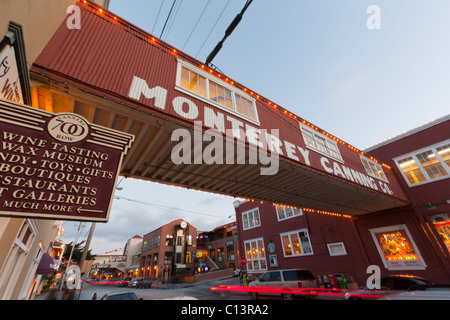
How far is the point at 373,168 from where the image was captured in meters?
13.9

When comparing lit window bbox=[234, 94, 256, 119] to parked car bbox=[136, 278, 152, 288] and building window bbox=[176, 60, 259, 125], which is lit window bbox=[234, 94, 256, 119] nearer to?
building window bbox=[176, 60, 259, 125]

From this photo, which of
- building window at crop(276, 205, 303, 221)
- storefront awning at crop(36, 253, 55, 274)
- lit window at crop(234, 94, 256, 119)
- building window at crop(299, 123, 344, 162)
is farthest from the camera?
building window at crop(276, 205, 303, 221)

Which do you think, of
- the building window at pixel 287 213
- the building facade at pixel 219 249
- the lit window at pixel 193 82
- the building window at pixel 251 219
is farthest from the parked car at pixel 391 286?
the building facade at pixel 219 249

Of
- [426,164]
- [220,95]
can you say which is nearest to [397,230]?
[426,164]

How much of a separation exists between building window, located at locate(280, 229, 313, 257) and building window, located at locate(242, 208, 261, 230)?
3.66m

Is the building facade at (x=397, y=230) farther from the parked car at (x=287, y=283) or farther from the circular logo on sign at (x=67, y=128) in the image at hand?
the circular logo on sign at (x=67, y=128)

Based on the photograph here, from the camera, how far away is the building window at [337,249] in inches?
631

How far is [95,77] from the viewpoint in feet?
16.2

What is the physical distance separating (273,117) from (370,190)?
694 cm

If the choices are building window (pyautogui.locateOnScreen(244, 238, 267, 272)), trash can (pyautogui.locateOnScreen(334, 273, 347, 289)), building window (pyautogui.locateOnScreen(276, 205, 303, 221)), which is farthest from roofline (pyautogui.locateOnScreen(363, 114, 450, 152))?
building window (pyautogui.locateOnScreen(244, 238, 267, 272))

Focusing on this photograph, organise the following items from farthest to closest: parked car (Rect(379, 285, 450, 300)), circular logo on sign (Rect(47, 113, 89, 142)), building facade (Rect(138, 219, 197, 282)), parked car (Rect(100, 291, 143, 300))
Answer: building facade (Rect(138, 219, 197, 282))
parked car (Rect(100, 291, 143, 300))
parked car (Rect(379, 285, 450, 300))
circular logo on sign (Rect(47, 113, 89, 142))

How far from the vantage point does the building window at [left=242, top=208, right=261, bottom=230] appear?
2304 centimetres
